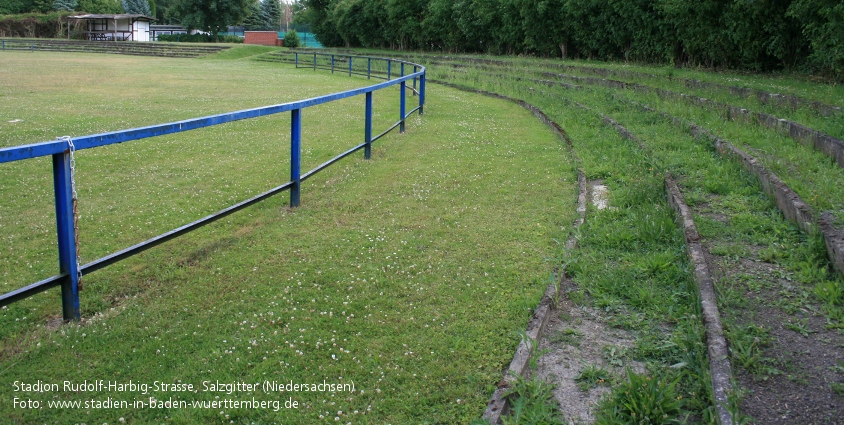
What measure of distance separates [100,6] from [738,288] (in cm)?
9433

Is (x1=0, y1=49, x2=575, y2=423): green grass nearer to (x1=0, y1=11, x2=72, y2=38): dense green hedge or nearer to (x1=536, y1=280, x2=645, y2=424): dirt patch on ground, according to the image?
(x1=536, y1=280, x2=645, y2=424): dirt patch on ground

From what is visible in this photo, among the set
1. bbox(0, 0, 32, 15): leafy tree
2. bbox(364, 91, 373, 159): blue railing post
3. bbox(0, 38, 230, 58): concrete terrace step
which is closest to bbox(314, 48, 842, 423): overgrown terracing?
bbox(364, 91, 373, 159): blue railing post

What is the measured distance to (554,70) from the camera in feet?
67.0

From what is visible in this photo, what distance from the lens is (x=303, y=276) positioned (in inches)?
183

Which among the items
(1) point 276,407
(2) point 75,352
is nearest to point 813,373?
(1) point 276,407

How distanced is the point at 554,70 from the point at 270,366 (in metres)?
18.2

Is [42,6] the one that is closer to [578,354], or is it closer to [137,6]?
[137,6]

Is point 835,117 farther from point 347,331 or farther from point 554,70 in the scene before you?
point 554,70

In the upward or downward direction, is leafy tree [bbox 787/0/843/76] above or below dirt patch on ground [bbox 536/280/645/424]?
above

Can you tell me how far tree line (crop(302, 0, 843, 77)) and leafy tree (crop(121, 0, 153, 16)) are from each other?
213 feet

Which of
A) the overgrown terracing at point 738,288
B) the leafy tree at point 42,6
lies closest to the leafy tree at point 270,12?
the leafy tree at point 42,6

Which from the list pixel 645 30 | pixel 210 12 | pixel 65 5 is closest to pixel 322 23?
pixel 210 12

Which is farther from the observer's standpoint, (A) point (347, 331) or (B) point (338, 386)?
(A) point (347, 331)

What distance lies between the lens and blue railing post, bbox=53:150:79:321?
12.1ft
